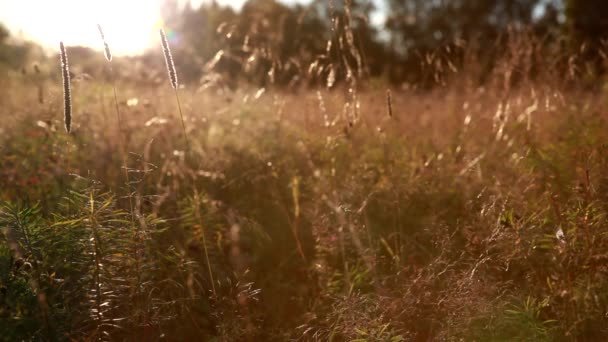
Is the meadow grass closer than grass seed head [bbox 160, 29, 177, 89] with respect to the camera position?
Yes

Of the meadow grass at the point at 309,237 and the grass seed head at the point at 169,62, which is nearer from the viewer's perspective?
the meadow grass at the point at 309,237

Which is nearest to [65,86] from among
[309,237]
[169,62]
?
[169,62]

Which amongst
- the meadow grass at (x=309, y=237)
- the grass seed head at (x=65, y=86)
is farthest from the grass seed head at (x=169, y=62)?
the grass seed head at (x=65, y=86)

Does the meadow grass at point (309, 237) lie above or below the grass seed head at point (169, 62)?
below

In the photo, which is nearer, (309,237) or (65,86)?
(65,86)

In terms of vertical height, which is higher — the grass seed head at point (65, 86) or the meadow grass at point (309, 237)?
the grass seed head at point (65, 86)

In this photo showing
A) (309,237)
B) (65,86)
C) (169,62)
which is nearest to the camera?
(65,86)

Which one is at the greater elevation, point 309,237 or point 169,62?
point 169,62

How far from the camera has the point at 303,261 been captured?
2.62 meters

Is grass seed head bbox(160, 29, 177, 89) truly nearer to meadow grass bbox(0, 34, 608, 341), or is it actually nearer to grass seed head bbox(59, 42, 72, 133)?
meadow grass bbox(0, 34, 608, 341)

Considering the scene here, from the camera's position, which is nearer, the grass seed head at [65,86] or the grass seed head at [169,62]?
the grass seed head at [65,86]

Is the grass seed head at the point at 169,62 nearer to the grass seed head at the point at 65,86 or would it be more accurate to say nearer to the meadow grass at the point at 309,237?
the meadow grass at the point at 309,237

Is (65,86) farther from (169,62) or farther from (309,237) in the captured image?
(309,237)

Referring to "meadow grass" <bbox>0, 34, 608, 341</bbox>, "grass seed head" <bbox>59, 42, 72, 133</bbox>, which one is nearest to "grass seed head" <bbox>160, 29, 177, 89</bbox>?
"meadow grass" <bbox>0, 34, 608, 341</bbox>
